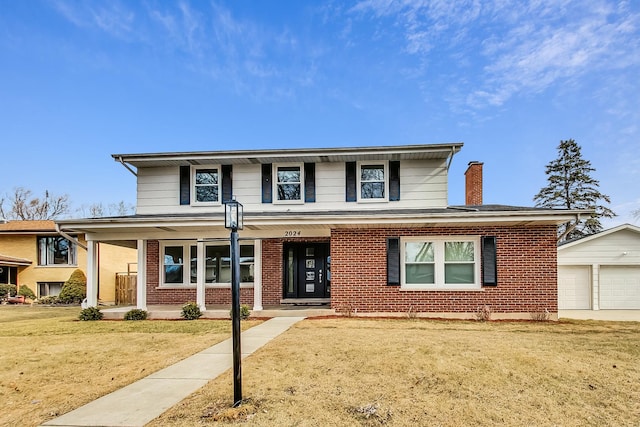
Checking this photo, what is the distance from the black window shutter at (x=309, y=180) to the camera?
556 inches

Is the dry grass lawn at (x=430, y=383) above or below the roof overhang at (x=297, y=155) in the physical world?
below

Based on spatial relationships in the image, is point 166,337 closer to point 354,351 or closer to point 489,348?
point 354,351

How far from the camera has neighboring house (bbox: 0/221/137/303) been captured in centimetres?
2091

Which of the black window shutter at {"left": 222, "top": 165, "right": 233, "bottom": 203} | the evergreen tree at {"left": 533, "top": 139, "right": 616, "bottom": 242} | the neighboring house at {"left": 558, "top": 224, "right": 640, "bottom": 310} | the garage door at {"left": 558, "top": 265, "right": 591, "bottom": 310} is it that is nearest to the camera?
the black window shutter at {"left": 222, "top": 165, "right": 233, "bottom": 203}

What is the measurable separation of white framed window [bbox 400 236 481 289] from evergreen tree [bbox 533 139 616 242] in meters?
22.8

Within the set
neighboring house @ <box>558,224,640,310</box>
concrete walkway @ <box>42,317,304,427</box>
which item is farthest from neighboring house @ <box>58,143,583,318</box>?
concrete walkway @ <box>42,317,304,427</box>

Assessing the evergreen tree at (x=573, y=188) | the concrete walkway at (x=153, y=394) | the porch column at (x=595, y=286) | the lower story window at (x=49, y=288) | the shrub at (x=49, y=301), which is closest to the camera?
the concrete walkway at (x=153, y=394)

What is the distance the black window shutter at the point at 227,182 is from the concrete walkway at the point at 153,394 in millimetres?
7375

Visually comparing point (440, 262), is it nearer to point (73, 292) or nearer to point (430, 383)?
point (430, 383)

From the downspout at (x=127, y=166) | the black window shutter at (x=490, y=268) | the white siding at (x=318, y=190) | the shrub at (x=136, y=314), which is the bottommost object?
the shrub at (x=136, y=314)

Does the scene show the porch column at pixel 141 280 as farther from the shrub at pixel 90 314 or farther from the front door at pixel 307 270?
the front door at pixel 307 270

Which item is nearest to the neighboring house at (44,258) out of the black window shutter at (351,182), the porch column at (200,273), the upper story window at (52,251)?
the upper story window at (52,251)

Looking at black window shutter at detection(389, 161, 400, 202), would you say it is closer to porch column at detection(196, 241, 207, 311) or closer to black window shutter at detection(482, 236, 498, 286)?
black window shutter at detection(482, 236, 498, 286)

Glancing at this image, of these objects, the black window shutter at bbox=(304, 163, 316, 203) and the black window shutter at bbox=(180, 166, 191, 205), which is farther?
the black window shutter at bbox=(180, 166, 191, 205)
